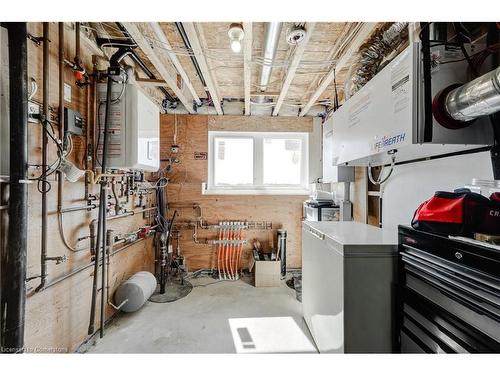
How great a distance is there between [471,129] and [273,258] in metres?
2.69

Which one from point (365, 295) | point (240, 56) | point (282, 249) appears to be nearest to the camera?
point (365, 295)

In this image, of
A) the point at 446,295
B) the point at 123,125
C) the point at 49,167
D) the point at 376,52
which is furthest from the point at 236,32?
the point at 446,295

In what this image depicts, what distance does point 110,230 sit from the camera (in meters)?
2.36

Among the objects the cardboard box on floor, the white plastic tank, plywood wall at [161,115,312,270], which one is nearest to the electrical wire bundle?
the white plastic tank

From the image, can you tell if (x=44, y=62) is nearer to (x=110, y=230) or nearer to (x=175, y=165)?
(x=110, y=230)

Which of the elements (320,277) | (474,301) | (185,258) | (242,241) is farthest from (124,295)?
(474,301)

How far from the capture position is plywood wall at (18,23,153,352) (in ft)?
5.17

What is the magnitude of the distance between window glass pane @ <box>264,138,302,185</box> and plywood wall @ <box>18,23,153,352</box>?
95.7 inches

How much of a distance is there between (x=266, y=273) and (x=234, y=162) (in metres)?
1.75

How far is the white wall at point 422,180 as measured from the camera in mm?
1267

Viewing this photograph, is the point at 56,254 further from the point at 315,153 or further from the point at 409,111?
the point at 315,153

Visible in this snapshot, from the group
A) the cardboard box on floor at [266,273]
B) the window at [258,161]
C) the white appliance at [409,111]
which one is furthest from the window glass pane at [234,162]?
the white appliance at [409,111]

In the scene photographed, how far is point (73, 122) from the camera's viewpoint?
1.85m

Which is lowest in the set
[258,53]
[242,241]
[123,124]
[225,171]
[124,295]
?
[124,295]
